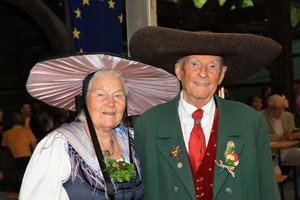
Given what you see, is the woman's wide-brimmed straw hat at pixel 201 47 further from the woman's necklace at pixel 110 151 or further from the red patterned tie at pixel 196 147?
the woman's necklace at pixel 110 151

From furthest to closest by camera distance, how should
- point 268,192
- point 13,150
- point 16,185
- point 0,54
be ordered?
point 0,54 < point 13,150 < point 16,185 < point 268,192

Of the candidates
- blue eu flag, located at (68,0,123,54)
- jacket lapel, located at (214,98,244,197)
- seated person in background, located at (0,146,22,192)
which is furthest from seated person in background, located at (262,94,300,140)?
jacket lapel, located at (214,98,244,197)

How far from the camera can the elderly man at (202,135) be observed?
2633 mm

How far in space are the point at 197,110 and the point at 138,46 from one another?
1.57 ft

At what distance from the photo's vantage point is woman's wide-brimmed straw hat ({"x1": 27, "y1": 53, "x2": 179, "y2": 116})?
8.61 feet

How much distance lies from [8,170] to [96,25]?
3.61m

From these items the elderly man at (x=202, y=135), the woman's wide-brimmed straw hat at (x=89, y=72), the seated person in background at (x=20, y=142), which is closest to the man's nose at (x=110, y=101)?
the woman's wide-brimmed straw hat at (x=89, y=72)

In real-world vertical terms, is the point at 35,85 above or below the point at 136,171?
above

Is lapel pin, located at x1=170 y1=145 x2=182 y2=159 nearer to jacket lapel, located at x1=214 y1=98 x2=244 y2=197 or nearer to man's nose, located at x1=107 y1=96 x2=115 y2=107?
jacket lapel, located at x1=214 y1=98 x2=244 y2=197

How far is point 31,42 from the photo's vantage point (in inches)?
695

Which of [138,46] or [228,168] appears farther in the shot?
[138,46]

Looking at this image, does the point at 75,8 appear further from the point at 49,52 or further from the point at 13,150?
the point at 49,52

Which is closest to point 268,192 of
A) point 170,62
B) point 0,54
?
point 170,62

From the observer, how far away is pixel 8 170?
7.00 m
